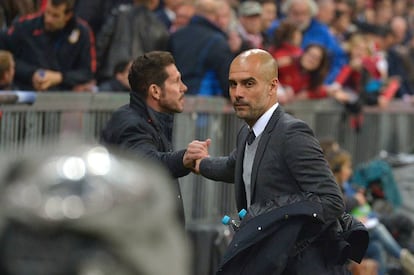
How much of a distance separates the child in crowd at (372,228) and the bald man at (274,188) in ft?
15.1

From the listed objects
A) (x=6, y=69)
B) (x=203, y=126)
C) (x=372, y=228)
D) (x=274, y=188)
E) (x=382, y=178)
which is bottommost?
(x=372, y=228)

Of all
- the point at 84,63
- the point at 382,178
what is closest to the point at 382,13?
the point at 382,178

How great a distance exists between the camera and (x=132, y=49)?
11289 mm

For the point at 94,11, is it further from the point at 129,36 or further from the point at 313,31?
the point at 313,31

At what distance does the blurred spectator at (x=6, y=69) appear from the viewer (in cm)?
909

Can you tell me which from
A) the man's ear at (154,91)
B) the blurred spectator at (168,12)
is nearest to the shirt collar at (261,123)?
the man's ear at (154,91)

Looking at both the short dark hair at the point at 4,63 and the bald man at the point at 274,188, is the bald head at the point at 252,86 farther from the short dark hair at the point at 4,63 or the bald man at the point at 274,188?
the short dark hair at the point at 4,63

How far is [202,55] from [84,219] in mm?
8985

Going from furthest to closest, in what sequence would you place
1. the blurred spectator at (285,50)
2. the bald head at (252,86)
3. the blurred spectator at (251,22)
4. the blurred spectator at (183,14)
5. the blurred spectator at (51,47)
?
1. the blurred spectator at (251,22)
2. the blurred spectator at (285,50)
3. the blurred spectator at (183,14)
4. the blurred spectator at (51,47)
5. the bald head at (252,86)

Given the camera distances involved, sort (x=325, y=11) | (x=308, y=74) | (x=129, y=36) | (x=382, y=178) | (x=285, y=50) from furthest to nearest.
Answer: (x=325, y=11) < (x=308, y=74) < (x=285, y=50) < (x=382, y=178) < (x=129, y=36)

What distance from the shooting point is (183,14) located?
12.1 meters

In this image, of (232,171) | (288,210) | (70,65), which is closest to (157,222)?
(288,210)

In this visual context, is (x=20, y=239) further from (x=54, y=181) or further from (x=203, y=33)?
(x=203, y=33)

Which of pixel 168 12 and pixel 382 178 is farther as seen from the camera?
pixel 168 12
